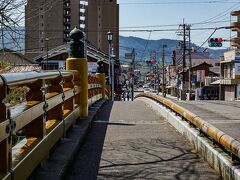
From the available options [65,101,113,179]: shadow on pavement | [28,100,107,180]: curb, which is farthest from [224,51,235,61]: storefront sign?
[28,100,107,180]: curb

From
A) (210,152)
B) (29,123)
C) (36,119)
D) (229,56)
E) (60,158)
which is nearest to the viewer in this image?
(29,123)

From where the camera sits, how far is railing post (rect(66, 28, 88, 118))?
834cm

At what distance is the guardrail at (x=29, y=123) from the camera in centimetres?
285

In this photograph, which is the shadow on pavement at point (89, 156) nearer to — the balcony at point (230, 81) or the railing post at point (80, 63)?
the railing post at point (80, 63)

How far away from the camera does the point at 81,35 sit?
344 inches

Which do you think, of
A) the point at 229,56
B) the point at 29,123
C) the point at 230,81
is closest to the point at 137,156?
the point at 29,123

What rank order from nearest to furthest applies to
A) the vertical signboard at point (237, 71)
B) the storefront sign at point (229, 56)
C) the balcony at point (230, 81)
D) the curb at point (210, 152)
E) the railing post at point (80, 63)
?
the curb at point (210, 152) → the railing post at point (80, 63) → the vertical signboard at point (237, 71) → the balcony at point (230, 81) → the storefront sign at point (229, 56)

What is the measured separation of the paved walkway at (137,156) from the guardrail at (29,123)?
0.60 metres

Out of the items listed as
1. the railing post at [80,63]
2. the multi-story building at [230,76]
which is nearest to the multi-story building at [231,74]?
the multi-story building at [230,76]

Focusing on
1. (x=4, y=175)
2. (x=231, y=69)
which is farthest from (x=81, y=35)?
(x=231, y=69)

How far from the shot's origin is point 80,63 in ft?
27.5

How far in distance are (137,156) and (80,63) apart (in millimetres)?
3276

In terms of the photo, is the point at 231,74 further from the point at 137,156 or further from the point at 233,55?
the point at 137,156

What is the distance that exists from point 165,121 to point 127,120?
94 centimetres
